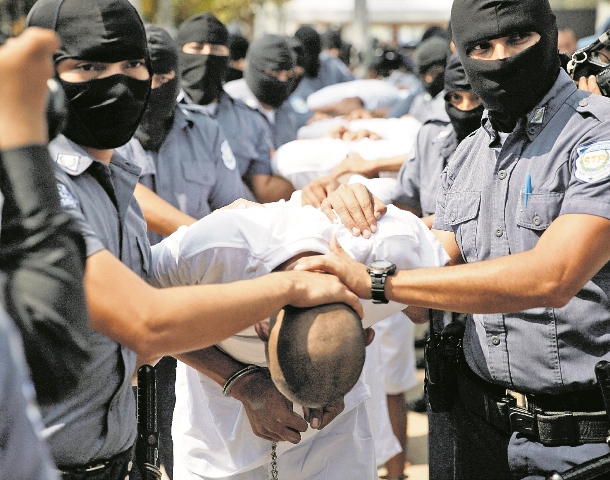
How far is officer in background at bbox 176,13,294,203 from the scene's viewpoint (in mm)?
5082

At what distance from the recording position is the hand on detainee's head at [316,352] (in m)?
2.04

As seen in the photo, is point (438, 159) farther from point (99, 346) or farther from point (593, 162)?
point (99, 346)

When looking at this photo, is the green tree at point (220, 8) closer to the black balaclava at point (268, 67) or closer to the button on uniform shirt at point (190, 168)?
the black balaclava at point (268, 67)

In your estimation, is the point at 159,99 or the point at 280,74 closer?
the point at 159,99

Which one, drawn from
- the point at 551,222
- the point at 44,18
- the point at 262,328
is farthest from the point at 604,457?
the point at 44,18

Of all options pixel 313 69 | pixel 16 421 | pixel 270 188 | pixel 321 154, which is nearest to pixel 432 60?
pixel 270 188

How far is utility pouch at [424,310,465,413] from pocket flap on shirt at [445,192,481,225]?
43 cm

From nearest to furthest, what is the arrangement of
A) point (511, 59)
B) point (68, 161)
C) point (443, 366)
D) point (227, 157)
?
point (68, 161), point (511, 59), point (443, 366), point (227, 157)

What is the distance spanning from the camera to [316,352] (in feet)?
6.69

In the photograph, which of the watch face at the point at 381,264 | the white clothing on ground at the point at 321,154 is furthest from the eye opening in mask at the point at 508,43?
the white clothing on ground at the point at 321,154

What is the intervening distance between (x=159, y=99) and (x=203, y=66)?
1298 millimetres

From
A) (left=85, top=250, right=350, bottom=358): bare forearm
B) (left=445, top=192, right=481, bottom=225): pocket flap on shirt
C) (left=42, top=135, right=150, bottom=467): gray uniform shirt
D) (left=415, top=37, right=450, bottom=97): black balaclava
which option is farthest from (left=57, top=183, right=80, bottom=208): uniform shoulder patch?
(left=415, top=37, right=450, bottom=97): black balaclava

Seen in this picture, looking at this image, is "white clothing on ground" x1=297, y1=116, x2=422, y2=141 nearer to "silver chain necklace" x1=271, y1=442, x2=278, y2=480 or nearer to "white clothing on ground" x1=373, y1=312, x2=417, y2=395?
"white clothing on ground" x1=373, y1=312, x2=417, y2=395

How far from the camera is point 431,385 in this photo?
2.93 metres
